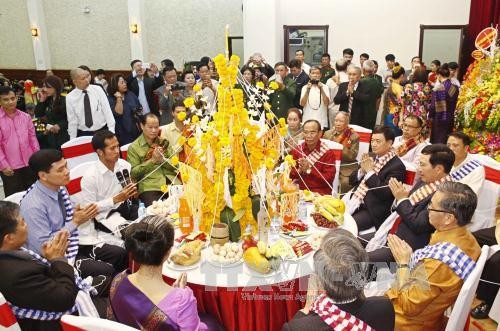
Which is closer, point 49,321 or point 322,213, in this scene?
point 49,321

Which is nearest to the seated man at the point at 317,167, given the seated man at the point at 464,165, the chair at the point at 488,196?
the seated man at the point at 464,165

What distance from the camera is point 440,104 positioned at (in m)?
5.61

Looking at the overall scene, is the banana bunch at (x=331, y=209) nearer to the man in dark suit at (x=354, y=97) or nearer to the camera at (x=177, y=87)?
the man in dark suit at (x=354, y=97)

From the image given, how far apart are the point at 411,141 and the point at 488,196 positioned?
0.91 meters

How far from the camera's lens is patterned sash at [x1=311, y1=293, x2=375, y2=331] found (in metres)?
1.46

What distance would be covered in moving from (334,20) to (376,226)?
6347 mm

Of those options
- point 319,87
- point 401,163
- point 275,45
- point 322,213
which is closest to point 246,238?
point 322,213

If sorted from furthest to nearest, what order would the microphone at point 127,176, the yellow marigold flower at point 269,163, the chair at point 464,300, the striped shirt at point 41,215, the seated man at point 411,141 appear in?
the seated man at point 411,141, the microphone at point 127,176, the striped shirt at point 41,215, the yellow marigold flower at point 269,163, the chair at point 464,300

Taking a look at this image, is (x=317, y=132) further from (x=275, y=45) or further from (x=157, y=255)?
(x=275, y=45)

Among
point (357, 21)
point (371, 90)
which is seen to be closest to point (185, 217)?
point (371, 90)

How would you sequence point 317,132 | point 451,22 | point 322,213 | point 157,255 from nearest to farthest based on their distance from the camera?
point 157,255, point 322,213, point 317,132, point 451,22

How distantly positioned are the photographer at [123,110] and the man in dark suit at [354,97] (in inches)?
104

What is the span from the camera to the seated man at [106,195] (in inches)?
116

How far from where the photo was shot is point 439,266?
75.1 inches
